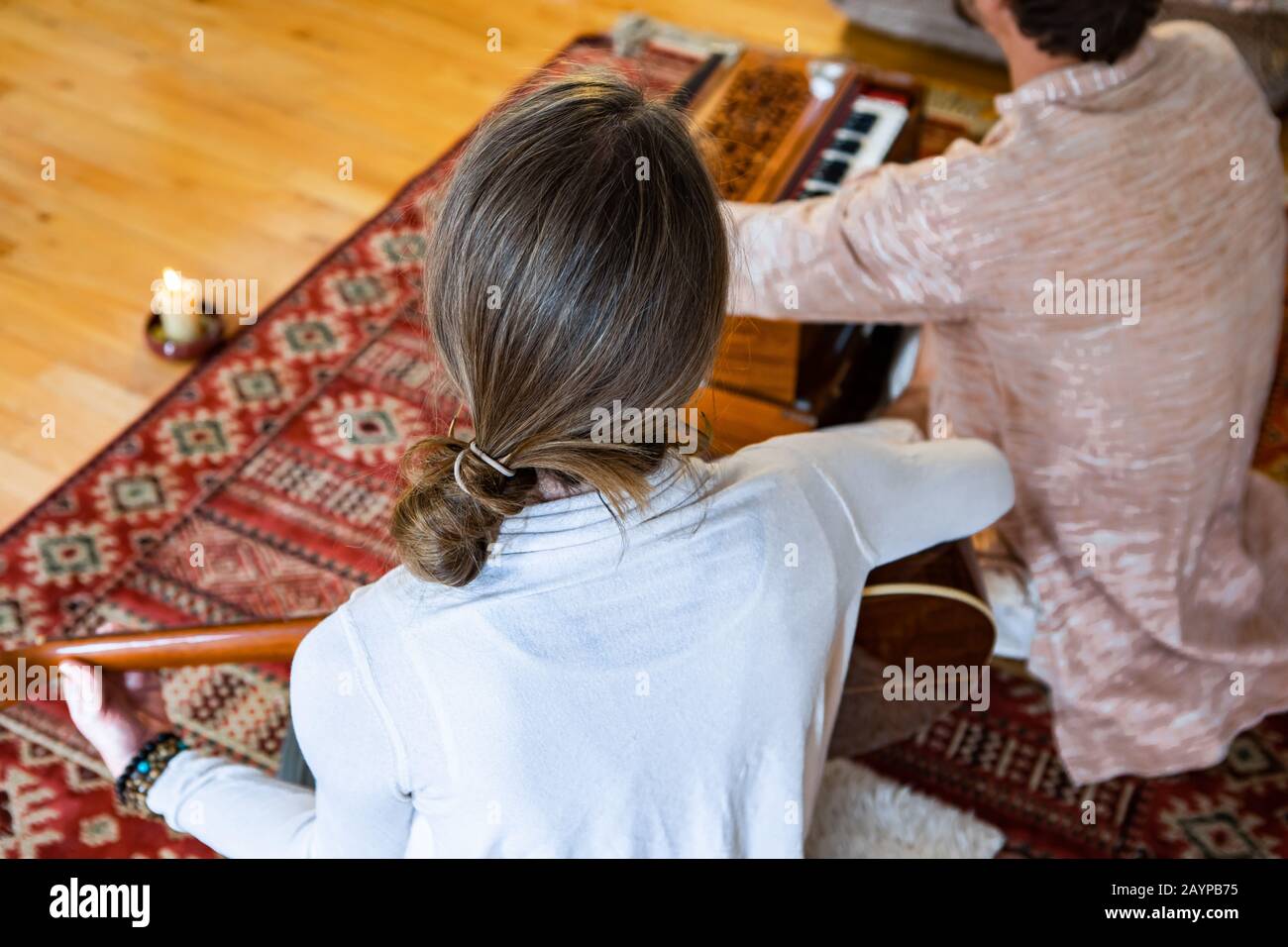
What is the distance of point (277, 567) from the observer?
212cm

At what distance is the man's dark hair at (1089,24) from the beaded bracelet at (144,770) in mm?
1269

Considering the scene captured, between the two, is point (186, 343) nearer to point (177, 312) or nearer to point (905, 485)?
point (177, 312)

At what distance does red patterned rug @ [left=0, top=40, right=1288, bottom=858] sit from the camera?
181 cm

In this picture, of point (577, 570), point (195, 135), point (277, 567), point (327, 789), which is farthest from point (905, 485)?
point (195, 135)

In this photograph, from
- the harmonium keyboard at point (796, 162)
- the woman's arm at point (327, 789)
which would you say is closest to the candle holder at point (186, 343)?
the harmonium keyboard at point (796, 162)

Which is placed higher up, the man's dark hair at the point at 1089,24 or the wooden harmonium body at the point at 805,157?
the man's dark hair at the point at 1089,24

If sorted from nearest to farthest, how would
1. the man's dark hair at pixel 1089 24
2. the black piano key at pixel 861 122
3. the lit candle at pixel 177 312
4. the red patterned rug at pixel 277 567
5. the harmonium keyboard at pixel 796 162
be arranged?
the man's dark hair at pixel 1089 24 < the harmonium keyboard at pixel 796 162 < the red patterned rug at pixel 277 567 < the black piano key at pixel 861 122 < the lit candle at pixel 177 312

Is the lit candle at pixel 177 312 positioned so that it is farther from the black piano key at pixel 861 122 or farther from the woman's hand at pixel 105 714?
the black piano key at pixel 861 122

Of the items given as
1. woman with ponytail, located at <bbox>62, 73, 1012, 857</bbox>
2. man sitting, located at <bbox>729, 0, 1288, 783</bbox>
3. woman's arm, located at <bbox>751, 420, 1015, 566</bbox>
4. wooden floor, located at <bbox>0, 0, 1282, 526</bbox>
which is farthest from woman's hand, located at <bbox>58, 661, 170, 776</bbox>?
wooden floor, located at <bbox>0, 0, 1282, 526</bbox>

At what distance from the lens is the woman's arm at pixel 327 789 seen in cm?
88

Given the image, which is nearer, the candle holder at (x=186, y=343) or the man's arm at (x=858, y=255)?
the man's arm at (x=858, y=255)

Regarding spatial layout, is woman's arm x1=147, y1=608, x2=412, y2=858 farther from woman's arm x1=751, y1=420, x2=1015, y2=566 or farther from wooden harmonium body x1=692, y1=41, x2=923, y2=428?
wooden harmonium body x1=692, y1=41, x2=923, y2=428

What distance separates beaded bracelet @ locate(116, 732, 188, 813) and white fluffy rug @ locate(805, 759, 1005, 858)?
0.87 metres
